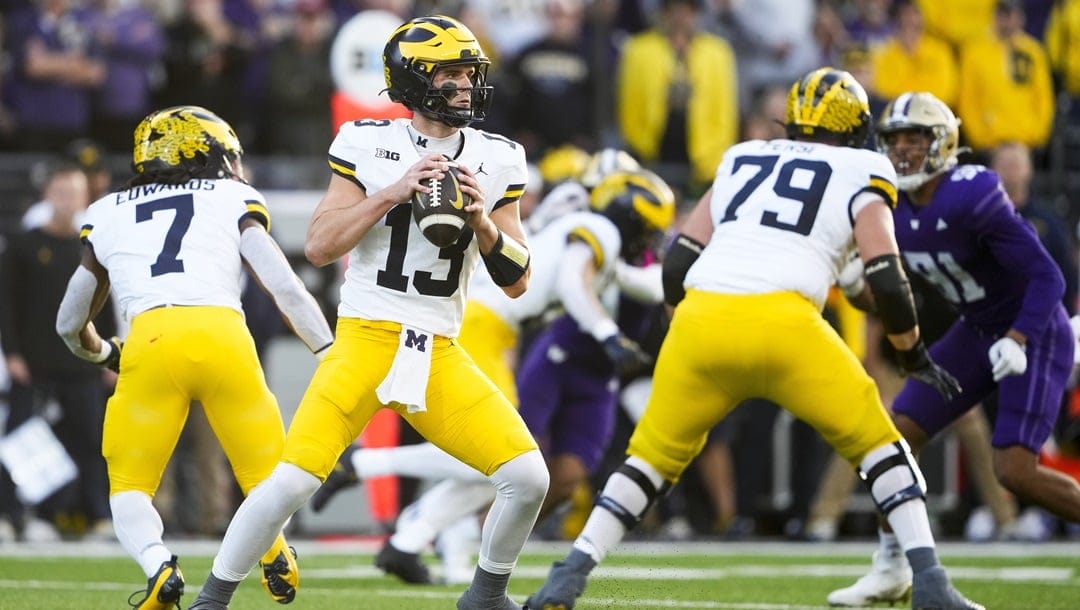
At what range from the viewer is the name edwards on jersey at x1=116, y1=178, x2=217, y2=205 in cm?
616

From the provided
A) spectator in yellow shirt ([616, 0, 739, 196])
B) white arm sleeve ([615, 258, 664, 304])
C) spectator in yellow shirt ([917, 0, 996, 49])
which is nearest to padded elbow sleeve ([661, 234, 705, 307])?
white arm sleeve ([615, 258, 664, 304])

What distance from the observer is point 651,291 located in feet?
28.6

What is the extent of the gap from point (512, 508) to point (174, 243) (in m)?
1.47

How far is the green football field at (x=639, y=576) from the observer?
707 centimetres

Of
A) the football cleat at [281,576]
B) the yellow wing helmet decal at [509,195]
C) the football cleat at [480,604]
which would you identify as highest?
the yellow wing helmet decal at [509,195]

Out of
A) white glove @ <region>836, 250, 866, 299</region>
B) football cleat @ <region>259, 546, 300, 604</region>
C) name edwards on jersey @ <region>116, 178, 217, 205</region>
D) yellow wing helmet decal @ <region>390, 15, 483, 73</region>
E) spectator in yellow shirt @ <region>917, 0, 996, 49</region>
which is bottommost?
football cleat @ <region>259, 546, 300, 604</region>

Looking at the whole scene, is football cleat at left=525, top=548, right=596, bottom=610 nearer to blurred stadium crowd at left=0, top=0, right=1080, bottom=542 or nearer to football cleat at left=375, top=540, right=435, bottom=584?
football cleat at left=375, top=540, right=435, bottom=584

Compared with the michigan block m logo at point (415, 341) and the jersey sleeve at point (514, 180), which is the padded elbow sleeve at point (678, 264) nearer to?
the jersey sleeve at point (514, 180)

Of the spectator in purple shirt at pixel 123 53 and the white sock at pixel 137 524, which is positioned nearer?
the white sock at pixel 137 524

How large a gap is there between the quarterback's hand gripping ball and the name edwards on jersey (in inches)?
44.3

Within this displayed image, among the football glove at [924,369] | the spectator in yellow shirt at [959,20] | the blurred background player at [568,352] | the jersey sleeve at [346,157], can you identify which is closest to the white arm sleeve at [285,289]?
the jersey sleeve at [346,157]

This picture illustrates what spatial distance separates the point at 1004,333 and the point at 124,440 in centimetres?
346

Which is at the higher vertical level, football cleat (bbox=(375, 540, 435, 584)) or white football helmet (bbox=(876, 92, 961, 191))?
white football helmet (bbox=(876, 92, 961, 191))

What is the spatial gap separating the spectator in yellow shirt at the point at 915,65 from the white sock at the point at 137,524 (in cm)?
735
